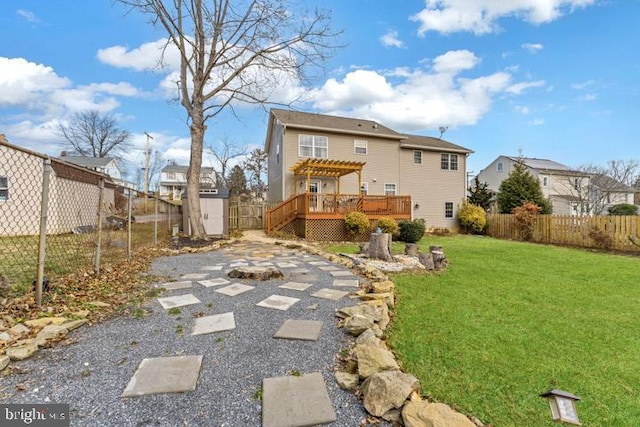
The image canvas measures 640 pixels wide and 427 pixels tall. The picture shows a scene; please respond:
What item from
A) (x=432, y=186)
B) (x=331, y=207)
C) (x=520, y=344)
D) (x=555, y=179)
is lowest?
(x=520, y=344)

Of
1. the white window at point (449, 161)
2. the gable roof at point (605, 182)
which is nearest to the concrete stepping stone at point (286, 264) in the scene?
the white window at point (449, 161)

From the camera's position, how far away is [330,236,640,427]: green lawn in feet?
6.83

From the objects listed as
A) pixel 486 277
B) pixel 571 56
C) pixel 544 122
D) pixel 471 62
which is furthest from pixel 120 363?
pixel 544 122

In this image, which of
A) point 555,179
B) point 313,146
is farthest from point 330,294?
point 555,179

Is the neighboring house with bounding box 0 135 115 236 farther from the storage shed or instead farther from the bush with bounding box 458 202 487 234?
the bush with bounding box 458 202 487 234

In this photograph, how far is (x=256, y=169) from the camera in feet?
101

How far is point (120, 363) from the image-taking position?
2.35 m

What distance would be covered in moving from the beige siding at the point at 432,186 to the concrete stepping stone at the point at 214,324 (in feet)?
52.4

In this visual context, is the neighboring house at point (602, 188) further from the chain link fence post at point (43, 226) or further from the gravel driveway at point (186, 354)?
the chain link fence post at point (43, 226)

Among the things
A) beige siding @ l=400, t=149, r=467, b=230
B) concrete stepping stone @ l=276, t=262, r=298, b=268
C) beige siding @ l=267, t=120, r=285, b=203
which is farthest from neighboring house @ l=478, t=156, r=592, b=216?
concrete stepping stone @ l=276, t=262, r=298, b=268

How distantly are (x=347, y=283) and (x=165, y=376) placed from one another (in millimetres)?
3244

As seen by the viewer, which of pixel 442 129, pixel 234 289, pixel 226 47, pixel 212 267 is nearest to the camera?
pixel 234 289

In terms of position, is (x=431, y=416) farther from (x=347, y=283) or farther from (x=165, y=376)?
(x=347, y=283)

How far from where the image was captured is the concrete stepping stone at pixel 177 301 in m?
3.73
